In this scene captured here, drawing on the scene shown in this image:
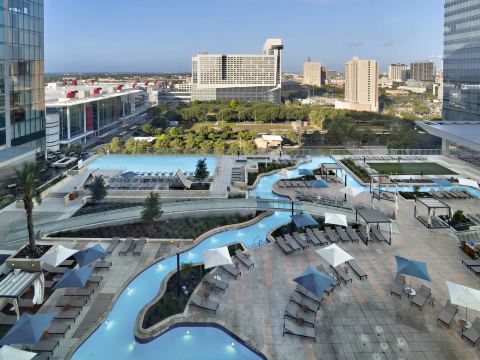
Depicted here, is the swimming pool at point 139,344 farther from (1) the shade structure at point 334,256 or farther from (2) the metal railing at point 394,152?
(2) the metal railing at point 394,152

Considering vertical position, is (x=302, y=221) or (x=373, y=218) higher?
(x=373, y=218)

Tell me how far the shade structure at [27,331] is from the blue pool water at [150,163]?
70.8 ft

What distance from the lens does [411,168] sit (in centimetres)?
3091

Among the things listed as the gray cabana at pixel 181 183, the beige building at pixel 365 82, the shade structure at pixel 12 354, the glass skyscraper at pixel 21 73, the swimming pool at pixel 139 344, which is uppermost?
the beige building at pixel 365 82

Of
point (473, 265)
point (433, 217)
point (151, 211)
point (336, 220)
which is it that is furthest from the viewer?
point (433, 217)

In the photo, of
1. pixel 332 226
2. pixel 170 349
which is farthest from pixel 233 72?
pixel 170 349

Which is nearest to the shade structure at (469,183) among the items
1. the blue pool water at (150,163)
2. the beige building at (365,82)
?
the blue pool water at (150,163)

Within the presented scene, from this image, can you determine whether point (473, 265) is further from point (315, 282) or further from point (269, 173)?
point (269, 173)

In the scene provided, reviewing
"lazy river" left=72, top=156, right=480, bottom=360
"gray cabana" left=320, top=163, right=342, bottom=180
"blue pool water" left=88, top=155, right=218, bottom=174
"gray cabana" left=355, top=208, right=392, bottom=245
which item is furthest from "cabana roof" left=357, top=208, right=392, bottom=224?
"blue pool water" left=88, top=155, right=218, bottom=174

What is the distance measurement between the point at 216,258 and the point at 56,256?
531 centimetres

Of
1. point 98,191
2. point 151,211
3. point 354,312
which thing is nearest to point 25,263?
point 151,211

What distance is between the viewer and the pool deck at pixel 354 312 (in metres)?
9.66

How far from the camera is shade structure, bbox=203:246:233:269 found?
12836 mm

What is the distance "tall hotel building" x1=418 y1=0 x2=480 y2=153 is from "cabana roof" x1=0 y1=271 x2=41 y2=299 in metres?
30.6
